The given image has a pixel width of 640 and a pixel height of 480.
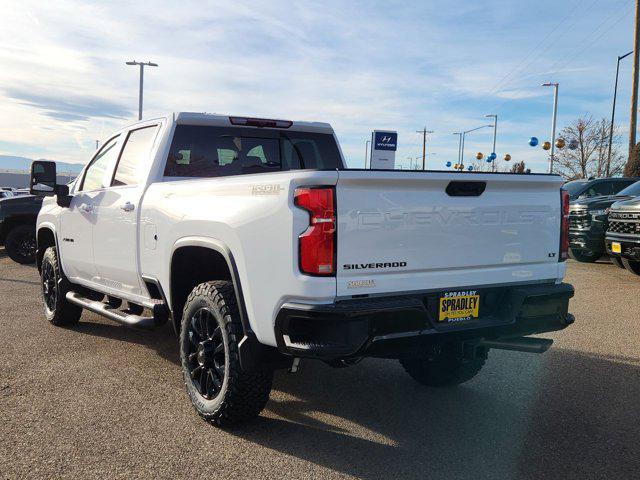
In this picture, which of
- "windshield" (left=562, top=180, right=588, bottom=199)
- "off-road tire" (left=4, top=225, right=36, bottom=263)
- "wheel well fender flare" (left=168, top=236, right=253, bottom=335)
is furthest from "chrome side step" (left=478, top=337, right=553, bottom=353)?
"off-road tire" (left=4, top=225, right=36, bottom=263)

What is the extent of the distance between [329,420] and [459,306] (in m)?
1.21

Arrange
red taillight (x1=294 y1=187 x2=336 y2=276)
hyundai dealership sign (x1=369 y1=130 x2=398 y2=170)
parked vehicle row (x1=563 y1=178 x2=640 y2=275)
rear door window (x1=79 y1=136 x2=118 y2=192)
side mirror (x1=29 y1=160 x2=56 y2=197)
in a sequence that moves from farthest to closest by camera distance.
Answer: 1. hyundai dealership sign (x1=369 y1=130 x2=398 y2=170)
2. parked vehicle row (x1=563 y1=178 x2=640 y2=275)
3. side mirror (x1=29 y1=160 x2=56 y2=197)
4. rear door window (x1=79 y1=136 x2=118 y2=192)
5. red taillight (x1=294 y1=187 x2=336 y2=276)

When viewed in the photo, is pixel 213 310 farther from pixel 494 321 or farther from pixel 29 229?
pixel 29 229

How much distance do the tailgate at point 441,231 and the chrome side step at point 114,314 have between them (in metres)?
2.12

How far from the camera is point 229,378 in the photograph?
3.61 metres

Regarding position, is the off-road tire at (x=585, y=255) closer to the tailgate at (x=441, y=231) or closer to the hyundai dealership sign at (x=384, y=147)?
the hyundai dealership sign at (x=384, y=147)

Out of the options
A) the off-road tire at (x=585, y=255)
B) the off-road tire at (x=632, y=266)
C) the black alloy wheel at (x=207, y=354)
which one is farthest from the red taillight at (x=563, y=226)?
the off-road tire at (x=585, y=255)

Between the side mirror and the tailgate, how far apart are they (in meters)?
4.04

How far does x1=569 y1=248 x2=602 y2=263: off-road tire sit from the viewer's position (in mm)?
12039

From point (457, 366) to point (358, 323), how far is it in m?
1.77

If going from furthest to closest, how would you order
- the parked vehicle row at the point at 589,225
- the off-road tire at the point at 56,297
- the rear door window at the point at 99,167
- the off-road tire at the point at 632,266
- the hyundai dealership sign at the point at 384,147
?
the hyundai dealership sign at the point at 384,147
the parked vehicle row at the point at 589,225
the off-road tire at the point at 632,266
the off-road tire at the point at 56,297
the rear door window at the point at 99,167

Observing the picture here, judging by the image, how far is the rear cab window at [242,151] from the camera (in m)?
4.92

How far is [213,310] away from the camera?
3.72 metres

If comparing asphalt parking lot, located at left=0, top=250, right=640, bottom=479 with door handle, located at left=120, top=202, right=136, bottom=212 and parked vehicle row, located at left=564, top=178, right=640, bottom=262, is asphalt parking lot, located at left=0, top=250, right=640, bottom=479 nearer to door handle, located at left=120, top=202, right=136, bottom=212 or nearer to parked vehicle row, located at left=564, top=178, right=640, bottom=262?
door handle, located at left=120, top=202, right=136, bottom=212
